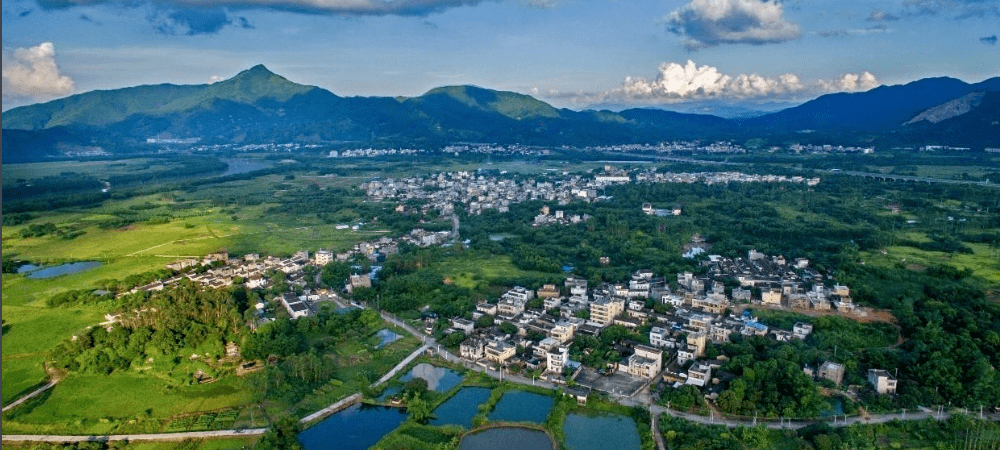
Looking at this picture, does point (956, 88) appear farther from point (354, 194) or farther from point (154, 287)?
point (154, 287)

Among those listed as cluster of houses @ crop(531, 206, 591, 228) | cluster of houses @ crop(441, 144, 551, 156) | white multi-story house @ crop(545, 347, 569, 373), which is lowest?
white multi-story house @ crop(545, 347, 569, 373)

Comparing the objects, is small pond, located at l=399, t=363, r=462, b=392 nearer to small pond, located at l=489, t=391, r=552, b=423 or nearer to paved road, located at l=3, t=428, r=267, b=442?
small pond, located at l=489, t=391, r=552, b=423

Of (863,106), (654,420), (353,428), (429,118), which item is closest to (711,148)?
(429,118)

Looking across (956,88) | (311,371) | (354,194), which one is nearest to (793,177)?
(354,194)

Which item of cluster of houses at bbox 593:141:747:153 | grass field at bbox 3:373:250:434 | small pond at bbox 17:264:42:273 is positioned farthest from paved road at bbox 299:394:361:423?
cluster of houses at bbox 593:141:747:153

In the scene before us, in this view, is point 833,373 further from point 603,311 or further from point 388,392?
point 388,392

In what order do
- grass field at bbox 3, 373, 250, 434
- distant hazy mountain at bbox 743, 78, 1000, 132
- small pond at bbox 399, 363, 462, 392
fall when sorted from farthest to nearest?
distant hazy mountain at bbox 743, 78, 1000, 132 < small pond at bbox 399, 363, 462, 392 < grass field at bbox 3, 373, 250, 434
